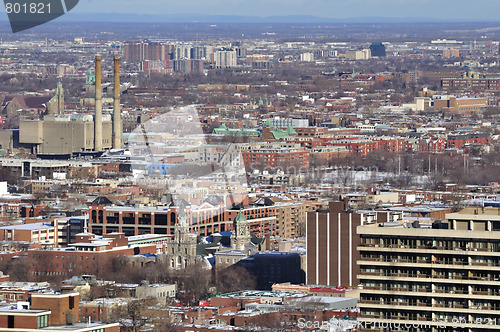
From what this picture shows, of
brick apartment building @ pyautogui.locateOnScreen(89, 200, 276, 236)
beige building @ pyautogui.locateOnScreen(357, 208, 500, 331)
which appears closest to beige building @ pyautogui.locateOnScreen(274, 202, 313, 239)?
brick apartment building @ pyautogui.locateOnScreen(89, 200, 276, 236)

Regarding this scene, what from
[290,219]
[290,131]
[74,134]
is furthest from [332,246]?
[290,131]

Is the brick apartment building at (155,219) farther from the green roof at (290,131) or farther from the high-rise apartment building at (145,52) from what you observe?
the high-rise apartment building at (145,52)

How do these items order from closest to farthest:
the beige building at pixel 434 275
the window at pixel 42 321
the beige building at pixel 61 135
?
the window at pixel 42 321
the beige building at pixel 434 275
the beige building at pixel 61 135

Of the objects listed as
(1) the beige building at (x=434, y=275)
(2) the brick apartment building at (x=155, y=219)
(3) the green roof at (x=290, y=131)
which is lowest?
(3) the green roof at (x=290, y=131)

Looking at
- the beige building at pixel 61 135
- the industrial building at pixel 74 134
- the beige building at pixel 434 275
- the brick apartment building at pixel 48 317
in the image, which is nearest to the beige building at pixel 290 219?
the beige building at pixel 434 275

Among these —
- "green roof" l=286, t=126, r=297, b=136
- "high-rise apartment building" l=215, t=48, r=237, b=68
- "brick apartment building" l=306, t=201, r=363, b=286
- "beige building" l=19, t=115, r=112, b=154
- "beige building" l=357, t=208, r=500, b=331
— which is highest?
"beige building" l=357, t=208, r=500, b=331

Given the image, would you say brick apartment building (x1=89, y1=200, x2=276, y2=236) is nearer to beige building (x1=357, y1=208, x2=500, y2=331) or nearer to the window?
beige building (x1=357, y1=208, x2=500, y2=331)

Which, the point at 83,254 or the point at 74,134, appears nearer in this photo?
the point at 83,254

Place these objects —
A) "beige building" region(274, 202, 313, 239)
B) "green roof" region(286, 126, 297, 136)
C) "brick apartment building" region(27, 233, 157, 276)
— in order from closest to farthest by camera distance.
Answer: "brick apartment building" region(27, 233, 157, 276)
"beige building" region(274, 202, 313, 239)
"green roof" region(286, 126, 297, 136)

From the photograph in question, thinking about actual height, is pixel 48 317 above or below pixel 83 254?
above

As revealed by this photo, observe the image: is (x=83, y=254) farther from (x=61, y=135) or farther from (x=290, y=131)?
(x=290, y=131)

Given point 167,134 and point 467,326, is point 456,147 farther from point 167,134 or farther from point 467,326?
point 467,326

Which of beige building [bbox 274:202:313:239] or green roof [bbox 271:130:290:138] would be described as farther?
green roof [bbox 271:130:290:138]
